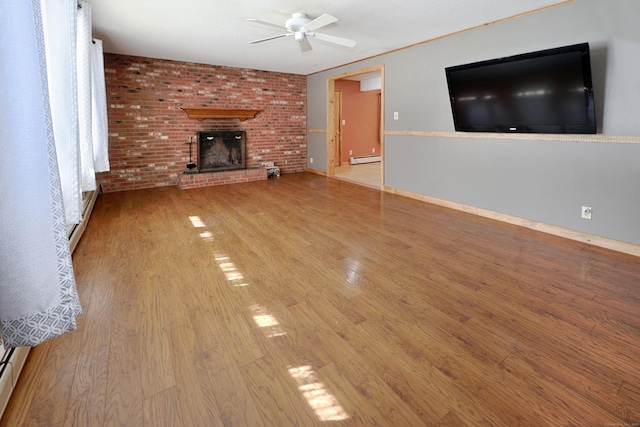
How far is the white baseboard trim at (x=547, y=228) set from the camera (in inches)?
120

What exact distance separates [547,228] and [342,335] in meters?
3.05

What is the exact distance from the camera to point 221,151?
6.73 m

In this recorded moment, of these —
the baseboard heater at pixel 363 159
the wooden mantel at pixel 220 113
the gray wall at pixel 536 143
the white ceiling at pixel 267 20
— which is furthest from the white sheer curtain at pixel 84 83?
the baseboard heater at pixel 363 159

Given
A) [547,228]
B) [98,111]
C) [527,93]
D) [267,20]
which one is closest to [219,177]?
[98,111]

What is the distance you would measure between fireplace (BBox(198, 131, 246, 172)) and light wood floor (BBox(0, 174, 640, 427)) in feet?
11.0

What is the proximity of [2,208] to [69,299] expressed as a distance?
0.37 m

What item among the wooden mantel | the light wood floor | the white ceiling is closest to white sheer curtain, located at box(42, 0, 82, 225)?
the light wood floor

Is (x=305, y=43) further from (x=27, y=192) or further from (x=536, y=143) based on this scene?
(x=27, y=192)

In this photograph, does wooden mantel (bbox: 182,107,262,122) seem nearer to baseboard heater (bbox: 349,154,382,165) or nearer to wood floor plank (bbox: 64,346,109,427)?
baseboard heater (bbox: 349,154,382,165)

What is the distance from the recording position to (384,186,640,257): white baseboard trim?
10.0 ft

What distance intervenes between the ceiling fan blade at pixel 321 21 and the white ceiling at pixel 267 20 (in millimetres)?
159

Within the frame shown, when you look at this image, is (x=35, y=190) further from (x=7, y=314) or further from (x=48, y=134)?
(x=7, y=314)

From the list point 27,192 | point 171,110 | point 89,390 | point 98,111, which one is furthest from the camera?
point 171,110

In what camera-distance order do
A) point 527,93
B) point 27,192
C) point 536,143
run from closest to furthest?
1. point 27,192
2. point 527,93
3. point 536,143
